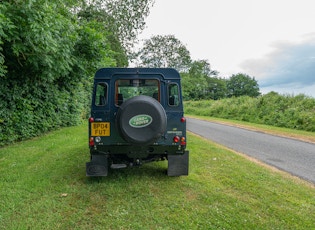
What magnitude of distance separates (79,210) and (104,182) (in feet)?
3.77

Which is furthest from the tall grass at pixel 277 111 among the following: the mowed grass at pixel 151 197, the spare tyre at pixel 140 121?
the spare tyre at pixel 140 121

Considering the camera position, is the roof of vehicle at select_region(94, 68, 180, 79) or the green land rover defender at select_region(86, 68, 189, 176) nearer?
the green land rover defender at select_region(86, 68, 189, 176)

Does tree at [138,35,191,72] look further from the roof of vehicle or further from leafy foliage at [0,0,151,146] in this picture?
the roof of vehicle

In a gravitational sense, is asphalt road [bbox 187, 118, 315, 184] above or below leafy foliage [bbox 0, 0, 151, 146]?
below

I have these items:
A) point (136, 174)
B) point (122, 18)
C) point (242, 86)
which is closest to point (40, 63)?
point (136, 174)

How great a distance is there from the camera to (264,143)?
32.3ft

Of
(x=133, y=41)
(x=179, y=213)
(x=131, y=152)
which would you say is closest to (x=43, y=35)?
(x=131, y=152)

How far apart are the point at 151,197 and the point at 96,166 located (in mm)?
1307

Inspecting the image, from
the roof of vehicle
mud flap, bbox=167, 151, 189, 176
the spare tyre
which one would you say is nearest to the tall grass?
mud flap, bbox=167, 151, 189, 176

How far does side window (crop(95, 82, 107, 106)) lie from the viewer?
14.9 feet

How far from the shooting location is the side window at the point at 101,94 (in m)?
4.53

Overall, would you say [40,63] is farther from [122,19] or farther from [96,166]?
[122,19]

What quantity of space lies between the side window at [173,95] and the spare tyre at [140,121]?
0.60m

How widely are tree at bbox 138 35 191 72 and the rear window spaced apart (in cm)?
3474
